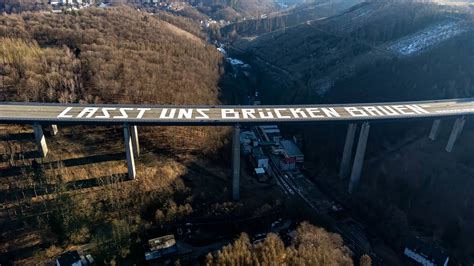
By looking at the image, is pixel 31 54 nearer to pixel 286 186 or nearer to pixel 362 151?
pixel 286 186

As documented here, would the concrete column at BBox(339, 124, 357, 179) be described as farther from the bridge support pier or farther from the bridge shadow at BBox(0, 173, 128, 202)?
the bridge support pier

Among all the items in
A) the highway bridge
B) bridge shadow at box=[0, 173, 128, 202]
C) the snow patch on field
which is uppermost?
the snow patch on field

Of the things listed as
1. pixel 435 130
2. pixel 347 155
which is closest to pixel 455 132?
pixel 435 130

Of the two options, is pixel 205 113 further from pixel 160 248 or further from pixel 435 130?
pixel 435 130

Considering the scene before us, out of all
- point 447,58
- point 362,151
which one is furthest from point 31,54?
point 447,58

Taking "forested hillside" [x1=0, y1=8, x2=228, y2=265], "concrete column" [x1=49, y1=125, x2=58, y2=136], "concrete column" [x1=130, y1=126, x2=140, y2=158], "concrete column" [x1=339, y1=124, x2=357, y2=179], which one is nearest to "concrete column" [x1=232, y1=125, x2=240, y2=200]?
"forested hillside" [x1=0, y1=8, x2=228, y2=265]

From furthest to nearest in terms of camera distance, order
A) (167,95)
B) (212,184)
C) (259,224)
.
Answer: (167,95) → (212,184) → (259,224)

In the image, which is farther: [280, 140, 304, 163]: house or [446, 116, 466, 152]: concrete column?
[280, 140, 304, 163]: house
